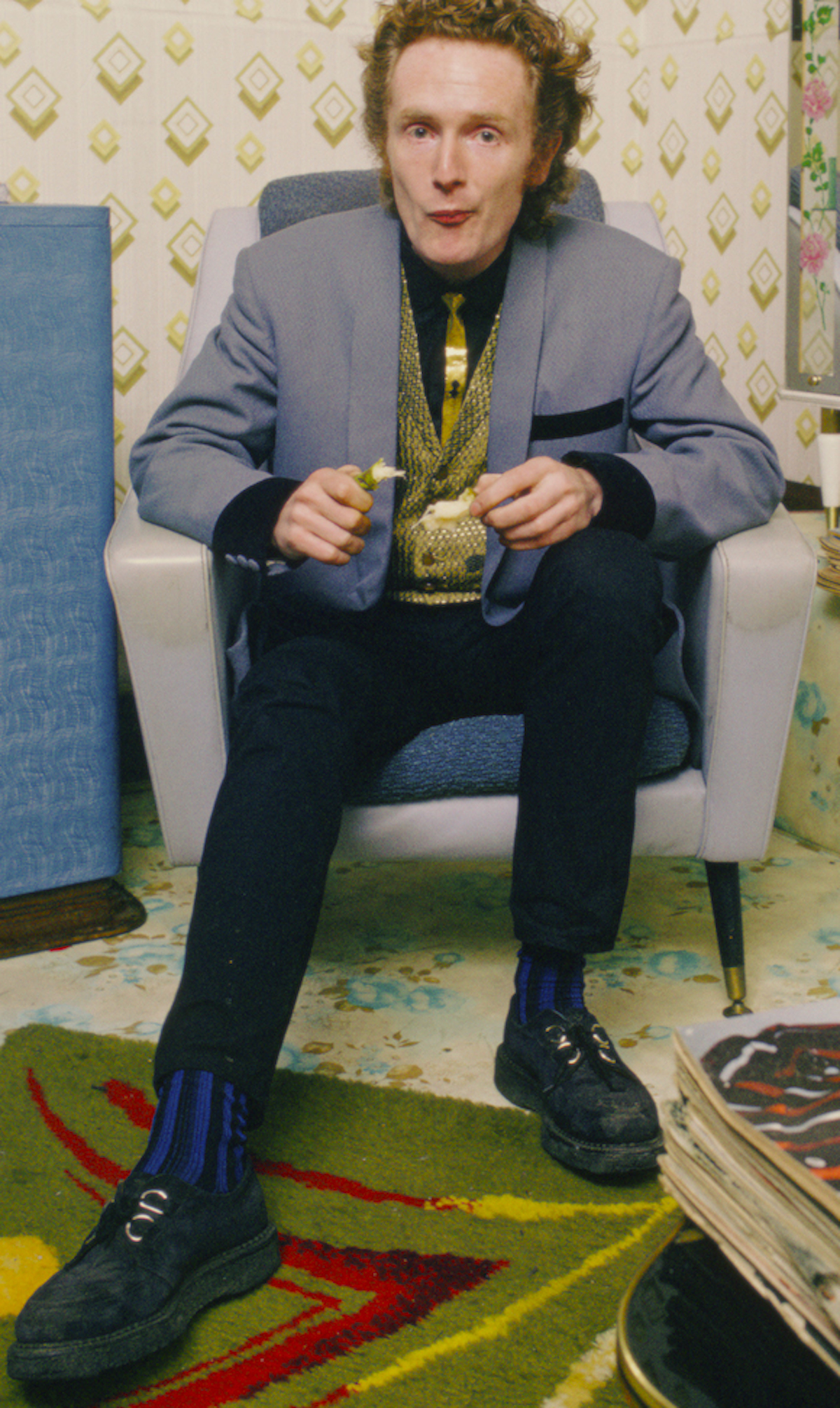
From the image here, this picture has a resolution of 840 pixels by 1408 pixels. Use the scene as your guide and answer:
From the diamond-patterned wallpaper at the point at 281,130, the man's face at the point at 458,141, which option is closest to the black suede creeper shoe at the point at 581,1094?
the man's face at the point at 458,141

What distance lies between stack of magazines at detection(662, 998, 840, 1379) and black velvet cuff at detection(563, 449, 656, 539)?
653 mm

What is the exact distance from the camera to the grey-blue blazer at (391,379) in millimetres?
1283

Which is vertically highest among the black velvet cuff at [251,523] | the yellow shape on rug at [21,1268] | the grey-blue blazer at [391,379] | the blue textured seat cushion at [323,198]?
the blue textured seat cushion at [323,198]

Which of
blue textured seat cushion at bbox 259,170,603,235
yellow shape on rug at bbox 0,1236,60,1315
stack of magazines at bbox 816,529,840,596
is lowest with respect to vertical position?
yellow shape on rug at bbox 0,1236,60,1315

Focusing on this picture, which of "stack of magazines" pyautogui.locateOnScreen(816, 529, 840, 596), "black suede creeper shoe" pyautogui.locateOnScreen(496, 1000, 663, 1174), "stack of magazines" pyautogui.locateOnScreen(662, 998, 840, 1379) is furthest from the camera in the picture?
"stack of magazines" pyautogui.locateOnScreen(816, 529, 840, 596)

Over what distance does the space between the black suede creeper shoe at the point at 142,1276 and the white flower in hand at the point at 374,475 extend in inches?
26.1

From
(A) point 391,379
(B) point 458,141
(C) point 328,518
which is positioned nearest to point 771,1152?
(C) point 328,518

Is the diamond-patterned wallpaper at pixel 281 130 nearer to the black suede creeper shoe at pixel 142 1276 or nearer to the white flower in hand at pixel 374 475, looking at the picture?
the white flower in hand at pixel 374 475

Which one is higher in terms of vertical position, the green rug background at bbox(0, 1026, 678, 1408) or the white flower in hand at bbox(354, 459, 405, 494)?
the white flower in hand at bbox(354, 459, 405, 494)

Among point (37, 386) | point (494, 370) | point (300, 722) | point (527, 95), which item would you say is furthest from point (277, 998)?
point (527, 95)

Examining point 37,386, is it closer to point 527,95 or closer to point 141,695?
point 141,695

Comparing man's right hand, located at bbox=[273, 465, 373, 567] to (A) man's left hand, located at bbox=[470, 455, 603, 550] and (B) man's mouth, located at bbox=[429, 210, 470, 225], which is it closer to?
(A) man's left hand, located at bbox=[470, 455, 603, 550]

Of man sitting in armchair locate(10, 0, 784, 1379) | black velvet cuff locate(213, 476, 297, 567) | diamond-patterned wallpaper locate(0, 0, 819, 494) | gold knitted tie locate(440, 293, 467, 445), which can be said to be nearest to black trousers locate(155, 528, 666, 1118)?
man sitting in armchair locate(10, 0, 784, 1379)

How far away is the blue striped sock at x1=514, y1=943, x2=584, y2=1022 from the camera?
3.74ft
